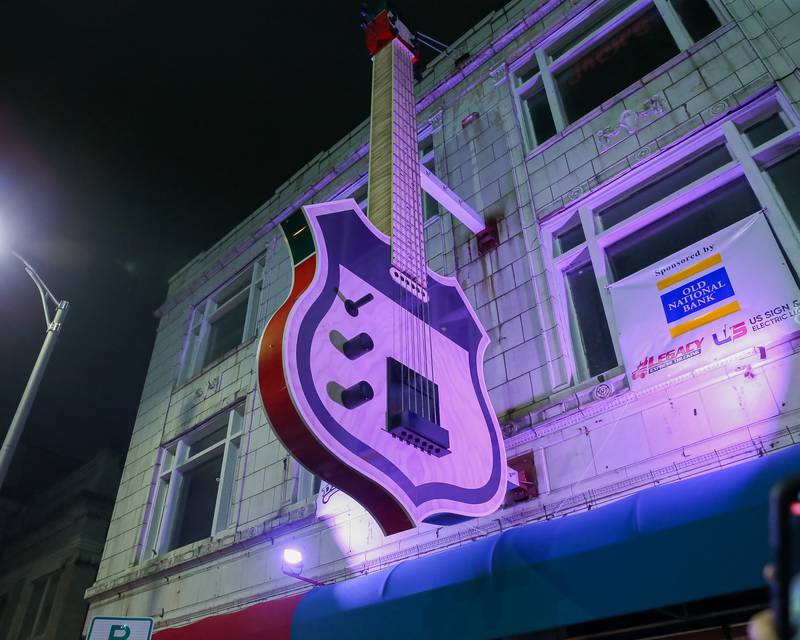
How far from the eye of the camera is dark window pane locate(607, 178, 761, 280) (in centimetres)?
564

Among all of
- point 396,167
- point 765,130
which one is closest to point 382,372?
point 396,167

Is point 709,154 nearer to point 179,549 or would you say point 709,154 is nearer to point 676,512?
point 676,512

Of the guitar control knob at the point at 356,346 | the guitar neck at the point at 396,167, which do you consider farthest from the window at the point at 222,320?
the guitar control knob at the point at 356,346

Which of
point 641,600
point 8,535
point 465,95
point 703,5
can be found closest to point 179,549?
point 641,600

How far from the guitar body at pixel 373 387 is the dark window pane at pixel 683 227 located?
228 cm

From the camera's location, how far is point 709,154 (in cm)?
617

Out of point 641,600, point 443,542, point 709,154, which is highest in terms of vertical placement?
point 709,154

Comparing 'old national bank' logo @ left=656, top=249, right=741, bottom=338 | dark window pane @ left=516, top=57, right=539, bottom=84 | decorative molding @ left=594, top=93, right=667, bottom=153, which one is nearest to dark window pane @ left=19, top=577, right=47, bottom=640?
dark window pane @ left=516, top=57, right=539, bottom=84

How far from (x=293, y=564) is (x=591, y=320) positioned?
4129 millimetres

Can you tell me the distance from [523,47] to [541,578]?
7766mm

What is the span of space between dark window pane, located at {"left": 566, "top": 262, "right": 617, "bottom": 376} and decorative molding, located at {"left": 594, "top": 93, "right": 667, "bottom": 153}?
147 centimetres

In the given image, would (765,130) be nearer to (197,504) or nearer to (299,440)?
(299,440)

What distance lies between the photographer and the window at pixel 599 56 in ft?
24.2

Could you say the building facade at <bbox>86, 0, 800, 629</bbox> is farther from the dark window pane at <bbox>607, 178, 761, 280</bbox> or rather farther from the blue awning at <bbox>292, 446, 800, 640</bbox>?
the blue awning at <bbox>292, 446, 800, 640</bbox>
